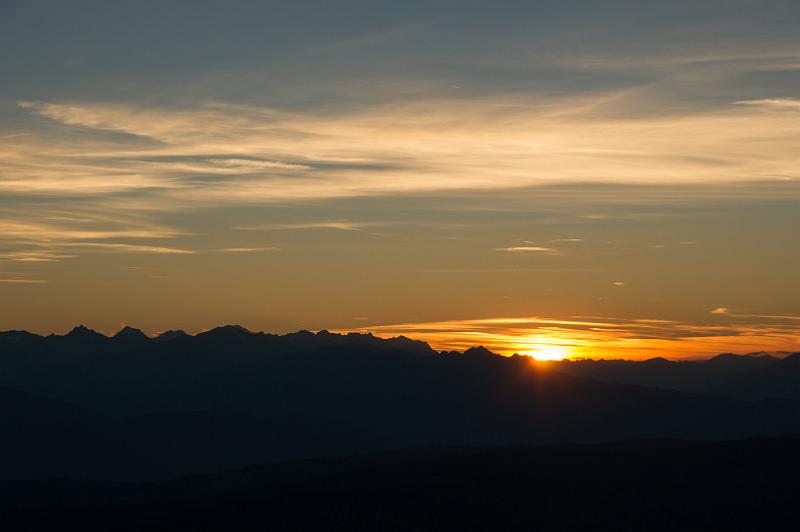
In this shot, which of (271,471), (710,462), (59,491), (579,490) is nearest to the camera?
(579,490)

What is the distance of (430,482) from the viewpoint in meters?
106

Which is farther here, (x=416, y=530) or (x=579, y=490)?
(x=579, y=490)

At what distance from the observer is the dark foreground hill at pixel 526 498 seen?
3580 inches

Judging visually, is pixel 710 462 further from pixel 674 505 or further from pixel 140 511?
pixel 140 511

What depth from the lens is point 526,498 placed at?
9944cm

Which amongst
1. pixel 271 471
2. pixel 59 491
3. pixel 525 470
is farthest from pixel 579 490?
pixel 59 491

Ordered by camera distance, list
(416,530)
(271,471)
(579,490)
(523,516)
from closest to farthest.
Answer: (416,530), (523,516), (579,490), (271,471)

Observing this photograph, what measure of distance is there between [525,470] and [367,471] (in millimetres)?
22209

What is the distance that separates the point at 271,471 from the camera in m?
146

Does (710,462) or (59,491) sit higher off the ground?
(710,462)

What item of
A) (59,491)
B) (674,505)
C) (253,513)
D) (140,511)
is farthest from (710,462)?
(59,491)

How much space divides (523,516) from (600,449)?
89.5ft

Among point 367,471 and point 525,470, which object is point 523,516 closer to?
point 525,470

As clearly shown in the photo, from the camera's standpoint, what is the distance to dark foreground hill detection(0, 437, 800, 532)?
90.9 m
